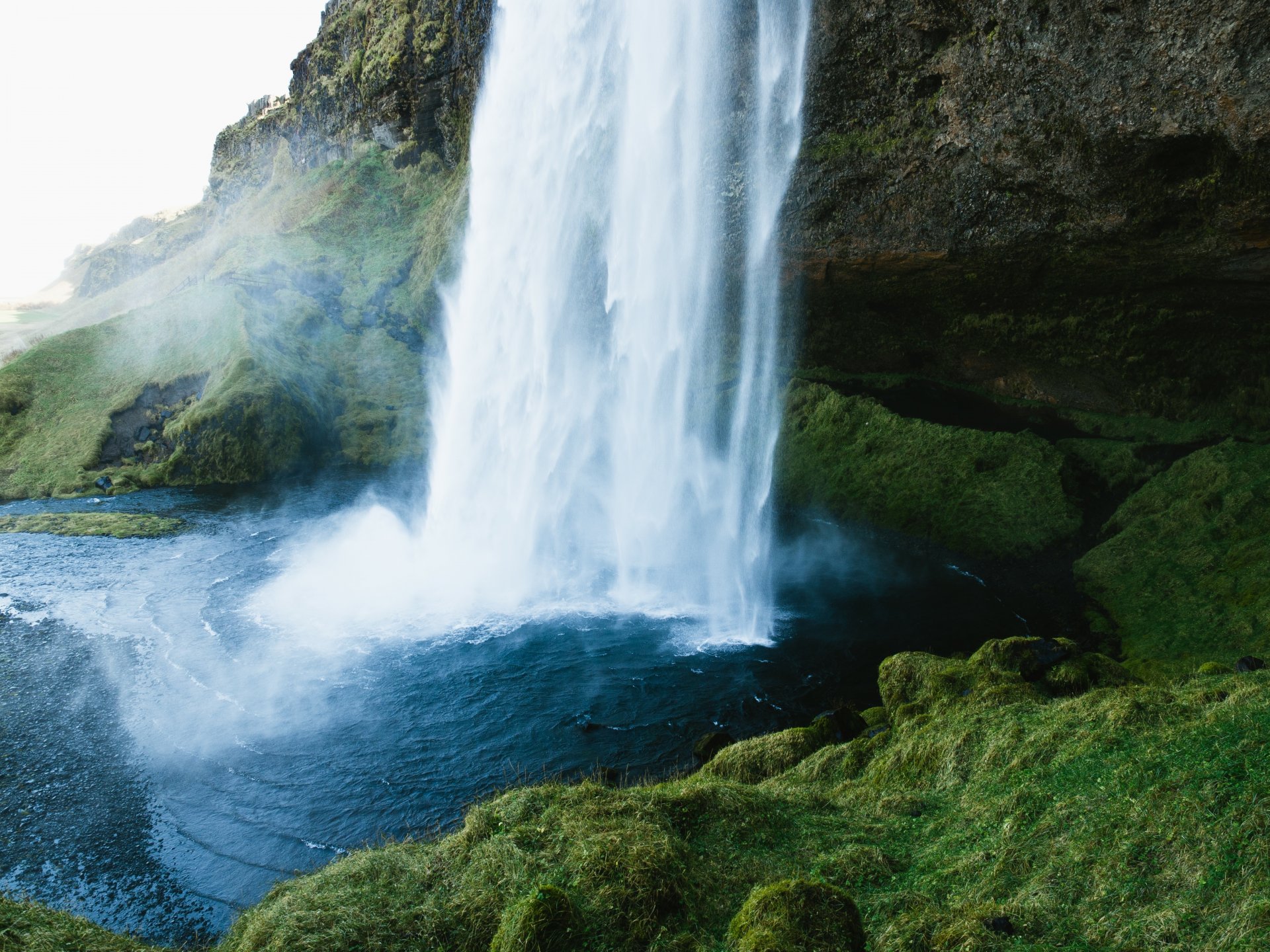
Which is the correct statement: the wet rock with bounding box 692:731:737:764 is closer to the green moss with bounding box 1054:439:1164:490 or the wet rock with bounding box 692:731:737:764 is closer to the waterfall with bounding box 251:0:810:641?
the waterfall with bounding box 251:0:810:641

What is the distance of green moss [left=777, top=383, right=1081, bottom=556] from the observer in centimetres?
2727

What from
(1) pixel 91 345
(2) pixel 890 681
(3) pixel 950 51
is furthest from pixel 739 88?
(1) pixel 91 345

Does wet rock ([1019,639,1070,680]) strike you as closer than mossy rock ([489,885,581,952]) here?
No

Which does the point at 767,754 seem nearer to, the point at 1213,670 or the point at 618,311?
the point at 1213,670

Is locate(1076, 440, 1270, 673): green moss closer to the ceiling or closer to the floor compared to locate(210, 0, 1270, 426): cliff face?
closer to the floor

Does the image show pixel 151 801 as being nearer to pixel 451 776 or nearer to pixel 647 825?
pixel 451 776

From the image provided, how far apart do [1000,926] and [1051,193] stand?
72.9ft

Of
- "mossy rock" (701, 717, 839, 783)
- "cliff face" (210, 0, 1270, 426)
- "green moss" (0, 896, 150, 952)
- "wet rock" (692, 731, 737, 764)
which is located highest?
"cliff face" (210, 0, 1270, 426)

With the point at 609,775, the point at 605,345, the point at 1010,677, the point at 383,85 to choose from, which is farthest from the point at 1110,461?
the point at 383,85

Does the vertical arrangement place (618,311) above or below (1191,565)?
above

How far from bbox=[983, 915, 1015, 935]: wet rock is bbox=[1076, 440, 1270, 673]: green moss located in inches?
531

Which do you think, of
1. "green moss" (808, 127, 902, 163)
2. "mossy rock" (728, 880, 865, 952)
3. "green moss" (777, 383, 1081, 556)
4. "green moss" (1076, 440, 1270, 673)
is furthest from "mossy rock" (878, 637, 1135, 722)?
"green moss" (808, 127, 902, 163)

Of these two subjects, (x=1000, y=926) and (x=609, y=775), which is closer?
(x=1000, y=926)

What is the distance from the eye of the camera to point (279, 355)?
149ft
